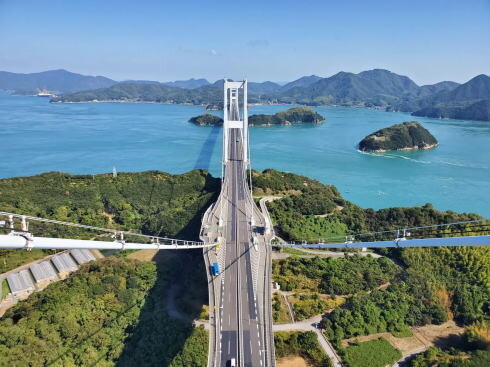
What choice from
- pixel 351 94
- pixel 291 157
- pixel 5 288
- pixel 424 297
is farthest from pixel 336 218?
pixel 351 94

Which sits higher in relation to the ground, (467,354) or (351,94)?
(351,94)

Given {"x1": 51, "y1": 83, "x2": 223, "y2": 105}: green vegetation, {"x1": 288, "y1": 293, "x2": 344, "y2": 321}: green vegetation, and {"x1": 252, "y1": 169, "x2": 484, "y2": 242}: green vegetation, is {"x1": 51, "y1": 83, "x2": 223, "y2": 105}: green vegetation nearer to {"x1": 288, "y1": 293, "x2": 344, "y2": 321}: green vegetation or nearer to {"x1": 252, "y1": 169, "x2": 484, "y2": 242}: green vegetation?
{"x1": 252, "y1": 169, "x2": 484, "y2": 242}: green vegetation

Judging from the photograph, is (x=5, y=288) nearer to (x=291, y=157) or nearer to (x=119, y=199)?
(x=119, y=199)

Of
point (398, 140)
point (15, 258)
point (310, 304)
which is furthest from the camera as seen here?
point (398, 140)

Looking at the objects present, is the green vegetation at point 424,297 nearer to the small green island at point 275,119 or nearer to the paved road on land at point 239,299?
the paved road on land at point 239,299

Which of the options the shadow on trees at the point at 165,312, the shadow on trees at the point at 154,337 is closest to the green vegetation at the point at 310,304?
the shadow on trees at the point at 165,312

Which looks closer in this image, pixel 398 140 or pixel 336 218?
pixel 336 218

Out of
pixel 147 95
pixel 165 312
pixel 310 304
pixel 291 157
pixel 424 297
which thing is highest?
pixel 147 95
